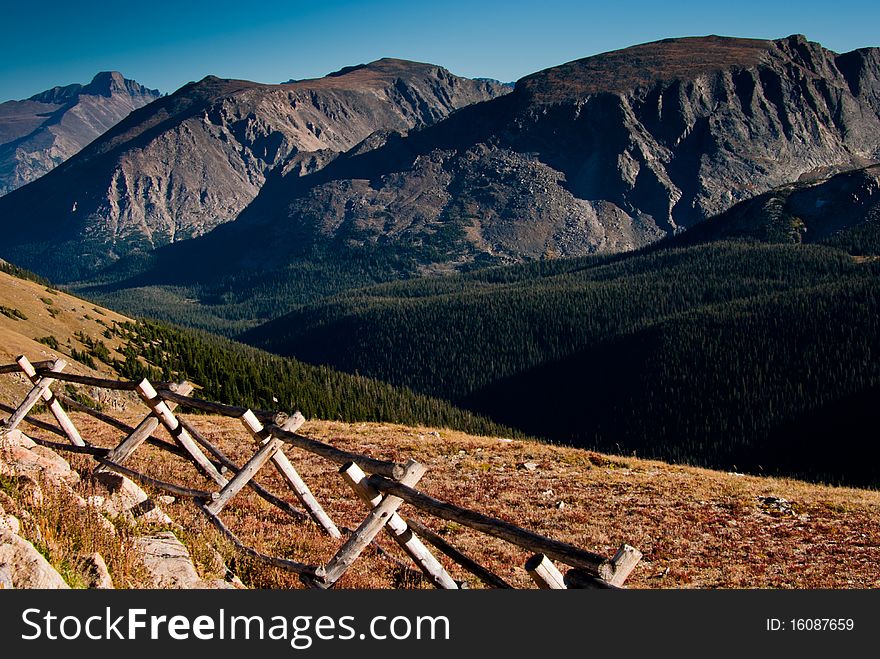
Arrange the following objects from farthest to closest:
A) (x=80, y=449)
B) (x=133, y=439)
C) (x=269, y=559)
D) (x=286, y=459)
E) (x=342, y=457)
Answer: (x=80, y=449), (x=133, y=439), (x=286, y=459), (x=269, y=559), (x=342, y=457)

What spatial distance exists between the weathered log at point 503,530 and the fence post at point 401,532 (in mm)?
239

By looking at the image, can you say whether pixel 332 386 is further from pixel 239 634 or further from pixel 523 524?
pixel 239 634

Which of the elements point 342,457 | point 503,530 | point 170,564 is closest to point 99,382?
point 170,564

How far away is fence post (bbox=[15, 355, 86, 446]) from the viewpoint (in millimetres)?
21938

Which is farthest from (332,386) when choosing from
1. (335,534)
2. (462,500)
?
(335,534)

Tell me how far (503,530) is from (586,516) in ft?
50.0

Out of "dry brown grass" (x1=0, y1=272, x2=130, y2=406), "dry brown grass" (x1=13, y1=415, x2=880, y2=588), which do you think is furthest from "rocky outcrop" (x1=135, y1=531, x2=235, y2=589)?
"dry brown grass" (x1=0, y1=272, x2=130, y2=406)

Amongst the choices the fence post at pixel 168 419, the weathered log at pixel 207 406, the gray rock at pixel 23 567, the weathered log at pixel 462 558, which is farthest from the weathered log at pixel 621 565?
the fence post at pixel 168 419

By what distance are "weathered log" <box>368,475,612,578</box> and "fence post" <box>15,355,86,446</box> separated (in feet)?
45.1

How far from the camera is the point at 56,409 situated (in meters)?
22.4

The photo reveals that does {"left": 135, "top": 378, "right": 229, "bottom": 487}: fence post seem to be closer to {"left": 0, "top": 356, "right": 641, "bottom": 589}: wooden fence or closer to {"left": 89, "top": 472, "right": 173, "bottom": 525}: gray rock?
{"left": 0, "top": 356, "right": 641, "bottom": 589}: wooden fence

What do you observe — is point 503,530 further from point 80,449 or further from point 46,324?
point 46,324

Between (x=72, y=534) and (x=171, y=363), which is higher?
(x=72, y=534)

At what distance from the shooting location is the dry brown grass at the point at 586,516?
17.5 meters
